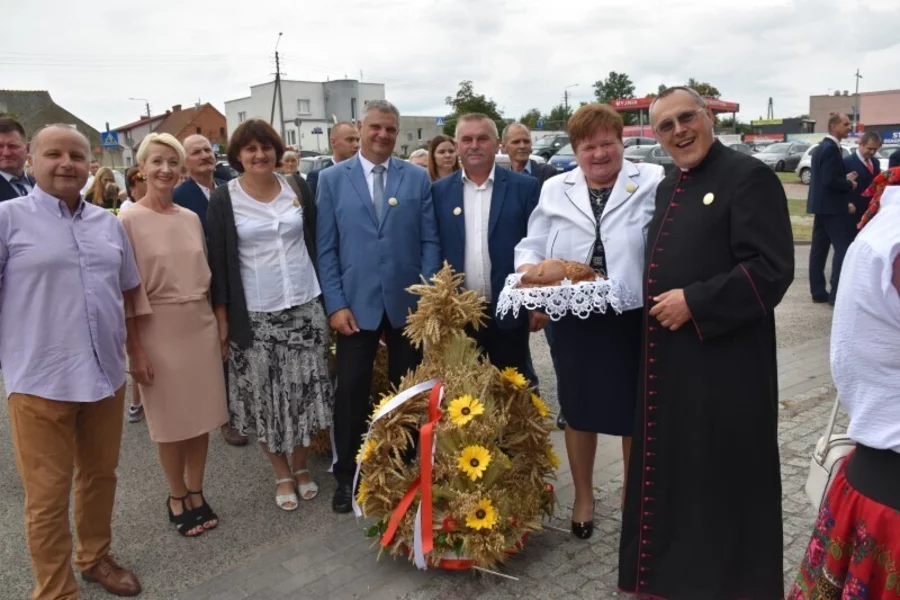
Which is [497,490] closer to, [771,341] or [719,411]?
[719,411]

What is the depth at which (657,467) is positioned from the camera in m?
2.93

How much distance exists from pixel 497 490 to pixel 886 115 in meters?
72.4

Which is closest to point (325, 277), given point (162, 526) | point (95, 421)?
point (95, 421)

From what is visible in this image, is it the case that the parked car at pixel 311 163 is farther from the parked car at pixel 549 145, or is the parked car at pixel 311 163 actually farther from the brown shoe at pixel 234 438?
the brown shoe at pixel 234 438

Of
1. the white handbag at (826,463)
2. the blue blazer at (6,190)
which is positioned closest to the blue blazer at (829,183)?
the white handbag at (826,463)

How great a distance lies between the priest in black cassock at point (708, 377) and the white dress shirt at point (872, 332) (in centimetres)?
75

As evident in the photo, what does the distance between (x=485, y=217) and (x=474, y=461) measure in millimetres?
1514

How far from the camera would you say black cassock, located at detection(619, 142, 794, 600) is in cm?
266

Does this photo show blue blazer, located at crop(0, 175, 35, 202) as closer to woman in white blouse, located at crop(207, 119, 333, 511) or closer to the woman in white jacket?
woman in white blouse, located at crop(207, 119, 333, 511)

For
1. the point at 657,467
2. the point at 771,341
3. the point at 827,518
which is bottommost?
the point at 657,467

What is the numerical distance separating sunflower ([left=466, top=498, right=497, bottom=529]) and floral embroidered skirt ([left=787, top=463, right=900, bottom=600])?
1.38 metres

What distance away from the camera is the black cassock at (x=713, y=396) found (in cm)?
266

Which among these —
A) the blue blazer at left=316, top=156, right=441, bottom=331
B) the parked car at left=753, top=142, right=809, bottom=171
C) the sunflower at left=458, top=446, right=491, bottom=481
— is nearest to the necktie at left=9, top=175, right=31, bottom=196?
the blue blazer at left=316, top=156, right=441, bottom=331

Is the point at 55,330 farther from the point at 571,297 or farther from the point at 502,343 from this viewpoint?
the point at 502,343
